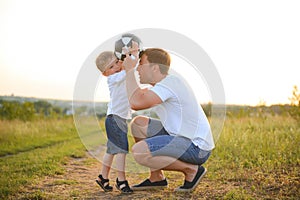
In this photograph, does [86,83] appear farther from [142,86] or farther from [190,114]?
[190,114]

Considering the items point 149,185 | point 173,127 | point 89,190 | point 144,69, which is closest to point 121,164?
point 149,185

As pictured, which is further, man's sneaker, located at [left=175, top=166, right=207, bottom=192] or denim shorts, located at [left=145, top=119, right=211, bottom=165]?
man's sneaker, located at [left=175, top=166, right=207, bottom=192]

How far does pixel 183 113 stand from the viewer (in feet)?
14.4

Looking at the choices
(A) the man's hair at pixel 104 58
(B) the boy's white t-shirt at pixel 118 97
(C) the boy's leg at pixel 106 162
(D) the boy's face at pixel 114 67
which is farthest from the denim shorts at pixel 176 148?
(A) the man's hair at pixel 104 58

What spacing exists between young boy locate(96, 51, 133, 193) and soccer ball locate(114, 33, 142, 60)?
0.37 ft

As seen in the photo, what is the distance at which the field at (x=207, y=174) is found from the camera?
175 inches

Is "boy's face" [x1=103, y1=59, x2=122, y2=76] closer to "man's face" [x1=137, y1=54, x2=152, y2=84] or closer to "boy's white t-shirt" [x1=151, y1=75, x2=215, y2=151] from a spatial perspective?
"man's face" [x1=137, y1=54, x2=152, y2=84]

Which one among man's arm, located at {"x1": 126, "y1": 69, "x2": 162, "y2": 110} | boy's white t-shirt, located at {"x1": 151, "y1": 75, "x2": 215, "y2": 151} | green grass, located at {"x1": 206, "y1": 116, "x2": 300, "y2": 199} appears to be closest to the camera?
man's arm, located at {"x1": 126, "y1": 69, "x2": 162, "y2": 110}

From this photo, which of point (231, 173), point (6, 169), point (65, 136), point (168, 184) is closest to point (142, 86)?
point (168, 184)

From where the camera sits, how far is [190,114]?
14.5ft

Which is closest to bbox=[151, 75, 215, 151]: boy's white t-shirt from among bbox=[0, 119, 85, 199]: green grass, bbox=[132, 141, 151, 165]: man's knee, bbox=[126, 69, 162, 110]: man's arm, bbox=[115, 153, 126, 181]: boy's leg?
bbox=[126, 69, 162, 110]: man's arm

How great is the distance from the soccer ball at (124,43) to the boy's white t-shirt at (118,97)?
0.20 m

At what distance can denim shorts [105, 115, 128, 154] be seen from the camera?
460 cm

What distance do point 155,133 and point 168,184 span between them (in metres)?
0.70
